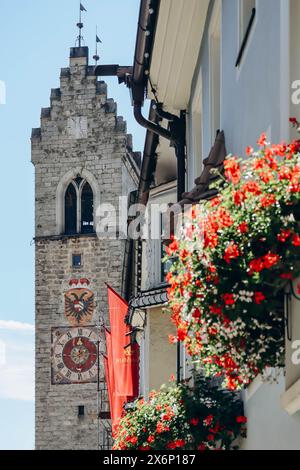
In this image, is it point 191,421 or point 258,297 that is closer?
point 258,297

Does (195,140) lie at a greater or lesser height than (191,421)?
greater

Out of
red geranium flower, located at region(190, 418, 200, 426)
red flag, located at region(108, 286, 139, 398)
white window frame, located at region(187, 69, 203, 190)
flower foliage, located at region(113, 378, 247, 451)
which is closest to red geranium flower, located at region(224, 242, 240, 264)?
flower foliage, located at region(113, 378, 247, 451)

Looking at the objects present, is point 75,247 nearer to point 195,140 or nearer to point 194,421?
point 195,140

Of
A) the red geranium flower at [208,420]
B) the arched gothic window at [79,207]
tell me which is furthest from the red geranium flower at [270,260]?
the arched gothic window at [79,207]

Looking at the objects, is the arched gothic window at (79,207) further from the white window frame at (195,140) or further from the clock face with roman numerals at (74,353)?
the white window frame at (195,140)

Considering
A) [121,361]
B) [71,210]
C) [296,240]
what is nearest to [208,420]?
[296,240]

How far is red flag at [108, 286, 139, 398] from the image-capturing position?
2808 centimetres

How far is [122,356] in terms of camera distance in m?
28.6

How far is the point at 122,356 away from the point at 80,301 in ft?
102

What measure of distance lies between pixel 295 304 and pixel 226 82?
4.69m

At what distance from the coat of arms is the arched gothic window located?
205 cm

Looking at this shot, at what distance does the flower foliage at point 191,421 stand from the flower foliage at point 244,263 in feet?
9.65

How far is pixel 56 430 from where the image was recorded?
57469 millimetres

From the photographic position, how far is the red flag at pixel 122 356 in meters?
28.1
